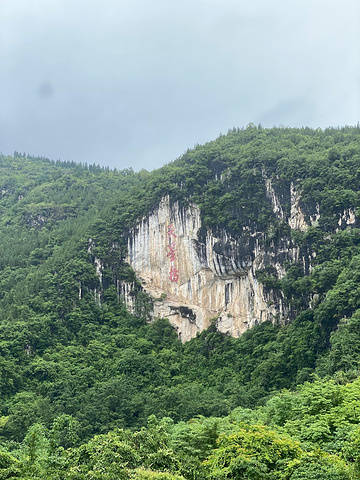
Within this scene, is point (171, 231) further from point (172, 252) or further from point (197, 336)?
point (197, 336)

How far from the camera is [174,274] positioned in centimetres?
5147

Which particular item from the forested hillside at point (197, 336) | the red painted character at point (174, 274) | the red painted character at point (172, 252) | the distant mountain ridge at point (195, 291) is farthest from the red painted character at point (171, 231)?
the red painted character at point (174, 274)

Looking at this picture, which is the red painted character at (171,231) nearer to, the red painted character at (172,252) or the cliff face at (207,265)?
the cliff face at (207,265)

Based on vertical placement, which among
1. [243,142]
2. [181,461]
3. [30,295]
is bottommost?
[181,461]

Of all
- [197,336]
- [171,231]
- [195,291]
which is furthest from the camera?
[171,231]

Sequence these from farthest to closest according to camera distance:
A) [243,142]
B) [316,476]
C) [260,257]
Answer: [243,142]
[260,257]
[316,476]

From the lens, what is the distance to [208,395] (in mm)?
39094

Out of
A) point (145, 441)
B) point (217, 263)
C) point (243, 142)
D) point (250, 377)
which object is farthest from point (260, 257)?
point (145, 441)

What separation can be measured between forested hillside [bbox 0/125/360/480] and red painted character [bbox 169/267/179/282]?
229cm

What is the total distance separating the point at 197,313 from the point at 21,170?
162 ft

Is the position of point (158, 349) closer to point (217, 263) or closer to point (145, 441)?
point (217, 263)

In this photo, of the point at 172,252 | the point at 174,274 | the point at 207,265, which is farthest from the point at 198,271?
the point at 172,252

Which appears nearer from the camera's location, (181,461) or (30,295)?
(181,461)

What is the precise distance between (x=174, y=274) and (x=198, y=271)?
6.75 ft
